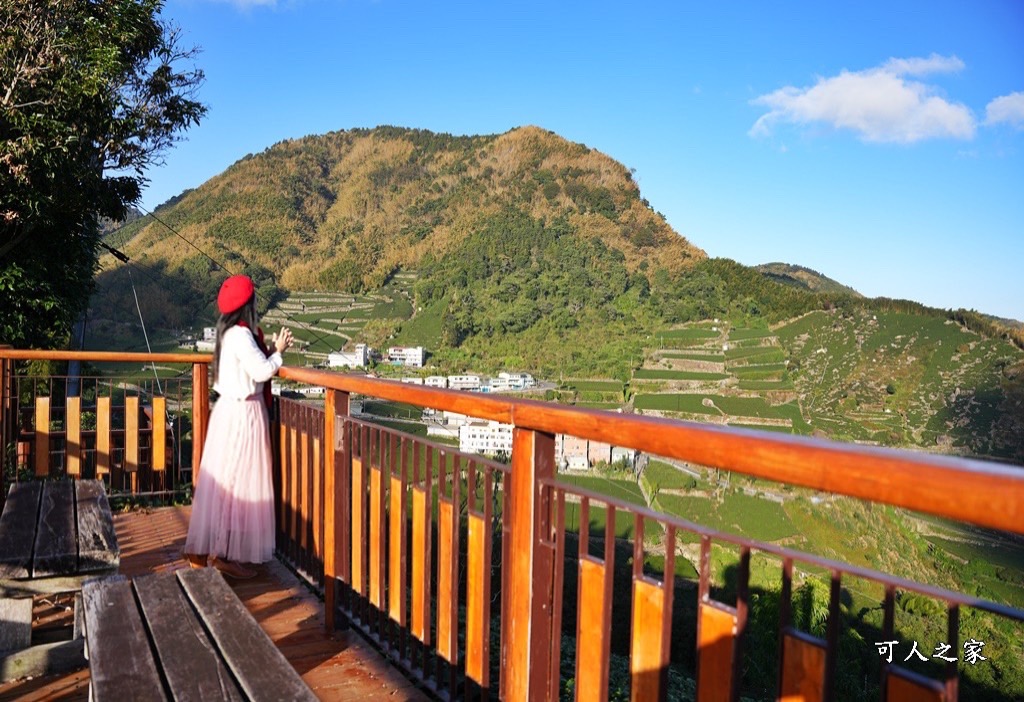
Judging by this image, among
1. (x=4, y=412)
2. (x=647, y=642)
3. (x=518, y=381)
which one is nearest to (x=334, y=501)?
(x=647, y=642)

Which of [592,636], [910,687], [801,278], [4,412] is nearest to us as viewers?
[910,687]

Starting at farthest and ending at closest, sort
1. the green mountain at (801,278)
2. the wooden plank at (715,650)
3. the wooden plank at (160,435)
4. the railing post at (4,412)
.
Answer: the green mountain at (801,278) < the wooden plank at (160,435) < the railing post at (4,412) < the wooden plank at (715,650)

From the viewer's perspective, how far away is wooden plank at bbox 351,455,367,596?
87.1 inches

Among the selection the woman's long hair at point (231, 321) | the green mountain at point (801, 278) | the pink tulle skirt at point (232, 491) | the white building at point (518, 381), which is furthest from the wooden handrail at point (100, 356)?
the green mountain at point (801, 278)

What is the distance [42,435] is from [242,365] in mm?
1839

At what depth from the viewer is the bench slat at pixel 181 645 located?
3.80 ft

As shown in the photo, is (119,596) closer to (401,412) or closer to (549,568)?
(549,568)

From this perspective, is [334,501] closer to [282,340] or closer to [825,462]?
[282,340]

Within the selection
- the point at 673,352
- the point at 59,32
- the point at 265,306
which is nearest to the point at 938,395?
the point at 673,352

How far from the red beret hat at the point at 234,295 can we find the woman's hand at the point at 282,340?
19 cm

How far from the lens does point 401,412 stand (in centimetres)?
3206

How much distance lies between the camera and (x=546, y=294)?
2356 inches

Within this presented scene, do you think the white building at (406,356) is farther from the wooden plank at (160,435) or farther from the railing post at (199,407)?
the railing post at (199,407)

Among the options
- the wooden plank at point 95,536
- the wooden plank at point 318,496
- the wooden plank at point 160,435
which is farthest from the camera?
the wooden plank at point 160,435
